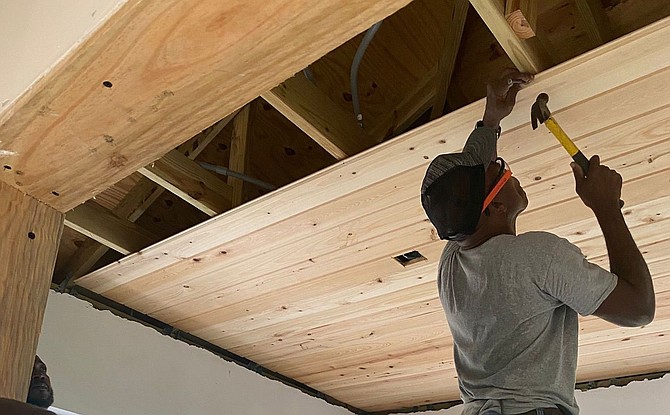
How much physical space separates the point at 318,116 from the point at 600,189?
84cm

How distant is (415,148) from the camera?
6.54 ft

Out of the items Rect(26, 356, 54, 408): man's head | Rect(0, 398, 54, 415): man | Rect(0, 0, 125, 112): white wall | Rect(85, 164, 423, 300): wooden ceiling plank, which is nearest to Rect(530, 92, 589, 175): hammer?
Rect(85, 164, 423, 300): wooden ceiling plank

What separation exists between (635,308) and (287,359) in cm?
234

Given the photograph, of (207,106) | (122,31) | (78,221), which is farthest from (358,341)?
(122,31)

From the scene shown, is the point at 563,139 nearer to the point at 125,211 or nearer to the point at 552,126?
the point at 552,126

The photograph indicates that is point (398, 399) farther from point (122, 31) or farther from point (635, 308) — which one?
point (122, 31)

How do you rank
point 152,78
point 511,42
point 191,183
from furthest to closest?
point 191,183, point 511,42, point 152,78

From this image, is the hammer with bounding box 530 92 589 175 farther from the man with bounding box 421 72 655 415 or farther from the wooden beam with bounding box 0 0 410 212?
the wooden beam with bounding box 0 0 410 212

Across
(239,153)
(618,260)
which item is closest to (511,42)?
(618,260)

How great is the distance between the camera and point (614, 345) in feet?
10.2

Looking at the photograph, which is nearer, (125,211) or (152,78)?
(152,78)

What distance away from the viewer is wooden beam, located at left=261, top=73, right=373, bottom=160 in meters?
1.93

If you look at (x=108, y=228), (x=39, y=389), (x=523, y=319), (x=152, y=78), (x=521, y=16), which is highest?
(x=108, y=228)

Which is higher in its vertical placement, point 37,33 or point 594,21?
point 594,21
